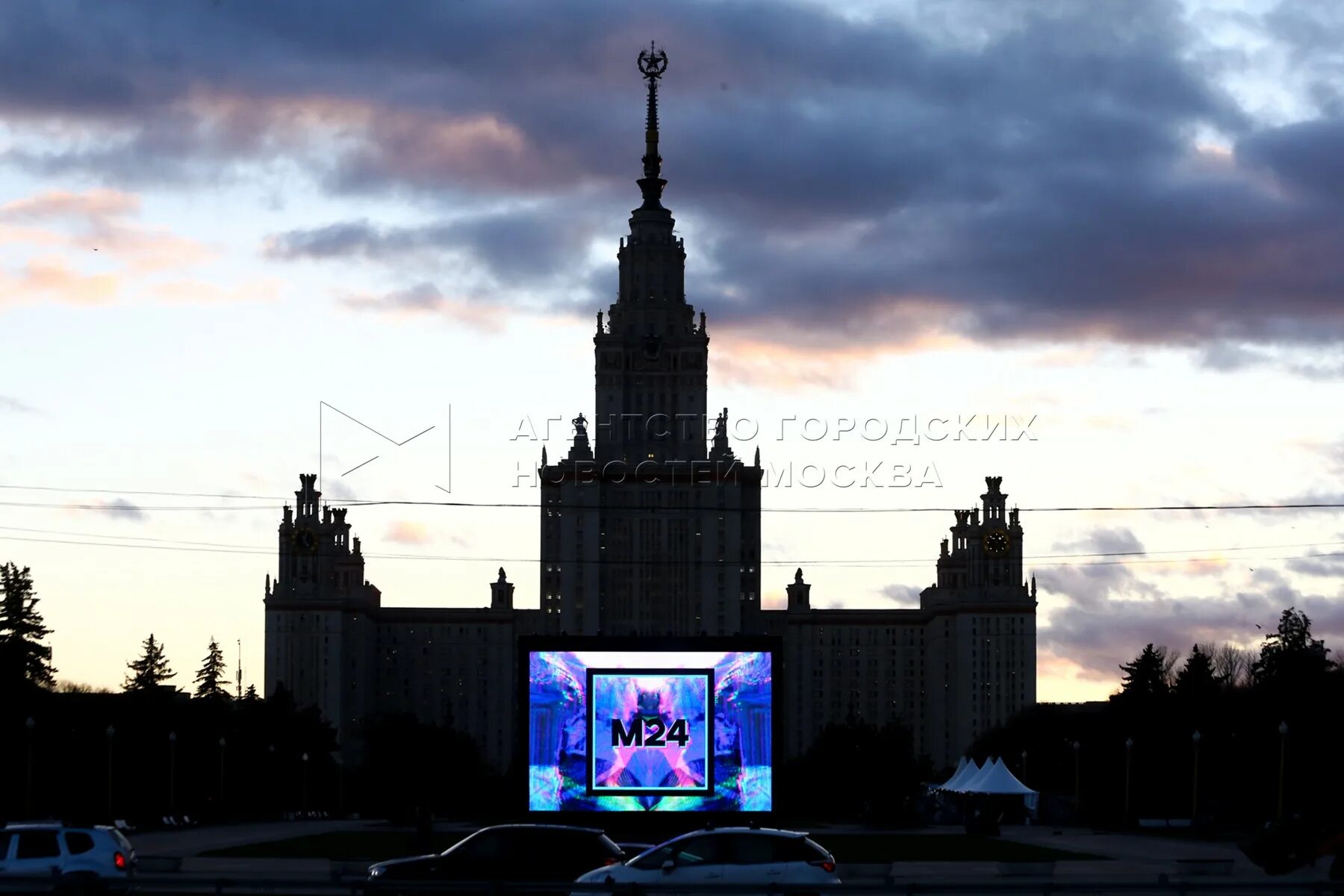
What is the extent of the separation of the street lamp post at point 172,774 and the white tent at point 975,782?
118 ft

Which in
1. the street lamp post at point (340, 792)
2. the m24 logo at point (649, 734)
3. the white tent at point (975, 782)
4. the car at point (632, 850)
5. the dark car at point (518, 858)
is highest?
the m24 logo at point (649, 734)

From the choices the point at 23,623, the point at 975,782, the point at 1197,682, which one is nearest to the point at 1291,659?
the point at 1197,682

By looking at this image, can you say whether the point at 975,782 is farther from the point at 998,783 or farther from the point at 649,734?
the point at 649,734

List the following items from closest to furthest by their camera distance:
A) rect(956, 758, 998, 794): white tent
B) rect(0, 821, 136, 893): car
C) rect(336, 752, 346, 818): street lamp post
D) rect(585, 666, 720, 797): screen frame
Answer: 1. rect(0, 821, 136, 893): car
2. rect(585, 666, 720, 797): screen frame
3. rect(956, 758, 998, 794): white tent
4. rect(336, 752, 346, 818): street lamp post

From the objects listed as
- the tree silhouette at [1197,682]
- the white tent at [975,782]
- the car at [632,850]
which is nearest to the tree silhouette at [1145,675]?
the tree silhouette at [1197,682]

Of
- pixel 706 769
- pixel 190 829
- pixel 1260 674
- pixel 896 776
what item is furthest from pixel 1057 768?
pixel 706 769

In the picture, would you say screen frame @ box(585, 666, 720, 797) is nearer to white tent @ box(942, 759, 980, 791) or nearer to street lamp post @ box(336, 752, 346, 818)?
white tent @ box(942, 759, 980, 791)

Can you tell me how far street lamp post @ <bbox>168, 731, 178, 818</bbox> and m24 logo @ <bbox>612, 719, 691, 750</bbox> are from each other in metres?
49.2

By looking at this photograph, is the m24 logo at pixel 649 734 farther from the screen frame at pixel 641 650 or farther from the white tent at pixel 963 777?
the white tent at pixel 963 777

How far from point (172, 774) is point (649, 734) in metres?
54.1

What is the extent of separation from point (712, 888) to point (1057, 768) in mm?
118517

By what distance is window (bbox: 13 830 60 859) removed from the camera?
122 feet

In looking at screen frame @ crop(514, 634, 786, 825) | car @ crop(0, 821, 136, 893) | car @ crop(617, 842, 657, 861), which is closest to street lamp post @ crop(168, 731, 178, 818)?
screen frame @ crop(514, 634, 786, 825)

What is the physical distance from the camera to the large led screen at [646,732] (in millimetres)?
49219
